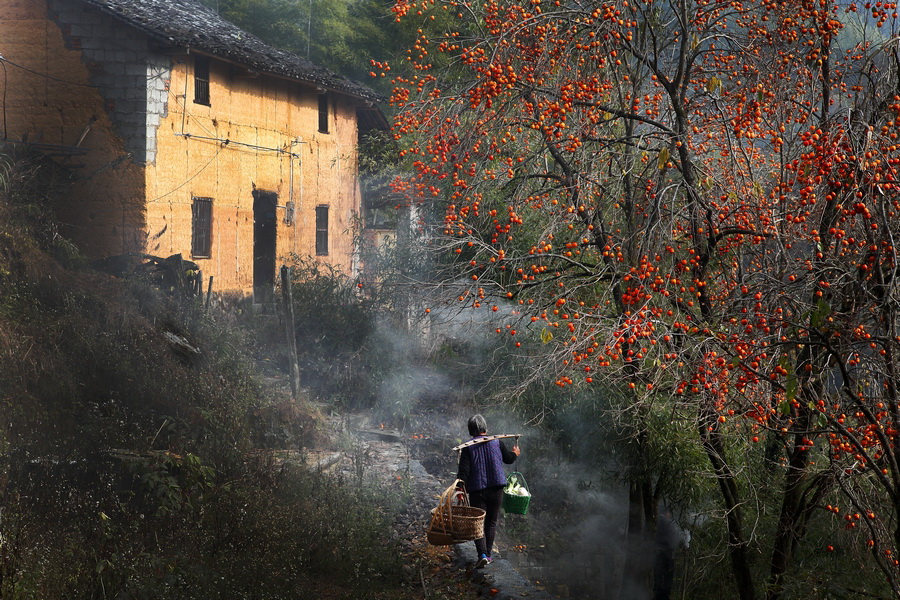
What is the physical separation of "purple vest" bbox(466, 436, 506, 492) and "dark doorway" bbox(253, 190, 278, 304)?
36.2ft

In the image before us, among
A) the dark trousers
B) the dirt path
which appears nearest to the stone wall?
the dirt path

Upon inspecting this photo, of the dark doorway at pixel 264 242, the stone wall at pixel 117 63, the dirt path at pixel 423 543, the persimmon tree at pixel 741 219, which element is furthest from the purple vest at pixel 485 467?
the dark doorway at pixel 264 242

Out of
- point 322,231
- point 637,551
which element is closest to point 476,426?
point 637,551

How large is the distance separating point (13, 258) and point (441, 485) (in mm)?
6911

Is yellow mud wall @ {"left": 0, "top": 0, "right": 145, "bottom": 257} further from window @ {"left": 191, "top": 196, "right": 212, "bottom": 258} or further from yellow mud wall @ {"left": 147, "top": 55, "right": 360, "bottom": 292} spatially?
window @ {"left": 191, "top": 196, "right": 212, "bottom": 258}

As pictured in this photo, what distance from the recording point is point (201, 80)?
50.0 feet

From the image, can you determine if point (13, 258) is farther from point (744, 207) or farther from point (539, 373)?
point (744, 207)

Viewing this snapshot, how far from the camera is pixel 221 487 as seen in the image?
8109 millimetres

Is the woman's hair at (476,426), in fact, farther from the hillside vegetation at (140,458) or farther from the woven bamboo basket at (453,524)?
the hillside vegetation at (140,458)

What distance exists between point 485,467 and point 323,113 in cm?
1414

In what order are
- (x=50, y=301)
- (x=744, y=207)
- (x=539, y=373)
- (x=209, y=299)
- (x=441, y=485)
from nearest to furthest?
(x=744, y=207) → (x=539, y=373) → (x=50, y=301) → (x=441, y=485) → (x=209, y=299)

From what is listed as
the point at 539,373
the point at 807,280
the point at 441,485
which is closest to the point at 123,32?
the point at 441,485

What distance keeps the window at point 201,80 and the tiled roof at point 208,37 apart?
535 mm

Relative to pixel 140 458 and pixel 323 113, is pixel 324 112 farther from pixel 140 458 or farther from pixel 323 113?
pixel 140 458
